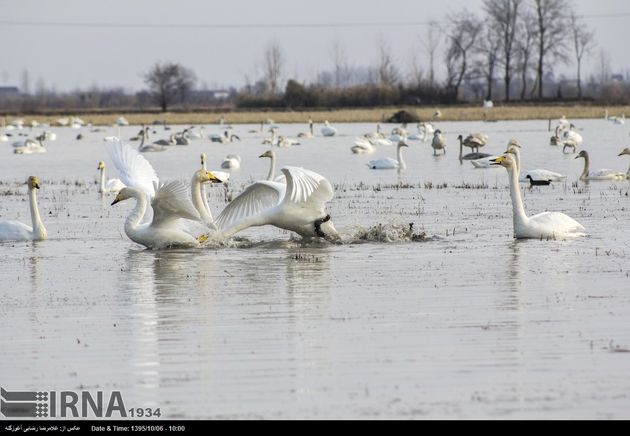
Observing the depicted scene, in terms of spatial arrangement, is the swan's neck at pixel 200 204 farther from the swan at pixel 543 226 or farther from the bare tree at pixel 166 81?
the bare tree at pixel 166 81

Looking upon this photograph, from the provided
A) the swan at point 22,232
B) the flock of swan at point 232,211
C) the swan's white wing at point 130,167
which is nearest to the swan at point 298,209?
the flock of swan at point 232,211

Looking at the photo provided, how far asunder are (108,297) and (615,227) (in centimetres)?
671

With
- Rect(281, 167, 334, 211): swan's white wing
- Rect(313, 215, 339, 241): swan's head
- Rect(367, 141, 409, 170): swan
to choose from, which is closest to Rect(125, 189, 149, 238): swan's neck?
Rect(281, 167, 334, 211): swan's white wing

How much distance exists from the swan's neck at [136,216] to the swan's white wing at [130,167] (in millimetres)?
539

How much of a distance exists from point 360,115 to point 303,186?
52.0 m

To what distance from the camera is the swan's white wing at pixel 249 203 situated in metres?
13.5

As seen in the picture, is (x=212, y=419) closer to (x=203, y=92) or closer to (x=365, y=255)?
(x=365, y=255)

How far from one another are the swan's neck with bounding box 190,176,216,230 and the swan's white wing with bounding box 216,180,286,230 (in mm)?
188

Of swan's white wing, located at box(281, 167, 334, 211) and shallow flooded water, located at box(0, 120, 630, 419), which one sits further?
swan's white wing, located at box(281, 167, 334, 211)

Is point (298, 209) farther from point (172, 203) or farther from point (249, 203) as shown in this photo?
point (172, 203)

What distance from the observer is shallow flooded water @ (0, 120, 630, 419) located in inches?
242

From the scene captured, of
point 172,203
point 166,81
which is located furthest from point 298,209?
point 166,81

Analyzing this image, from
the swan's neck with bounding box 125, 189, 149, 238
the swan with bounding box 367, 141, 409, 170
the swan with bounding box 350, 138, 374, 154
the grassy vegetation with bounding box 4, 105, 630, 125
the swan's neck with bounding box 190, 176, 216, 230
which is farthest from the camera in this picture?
the grassy vegetation with bounding box 4, 105, 630, 125

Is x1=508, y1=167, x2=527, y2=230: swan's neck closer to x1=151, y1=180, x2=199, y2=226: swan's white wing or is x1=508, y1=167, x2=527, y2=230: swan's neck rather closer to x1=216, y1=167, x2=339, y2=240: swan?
x1=216, y1=167, x2=339, y2=240: swan
